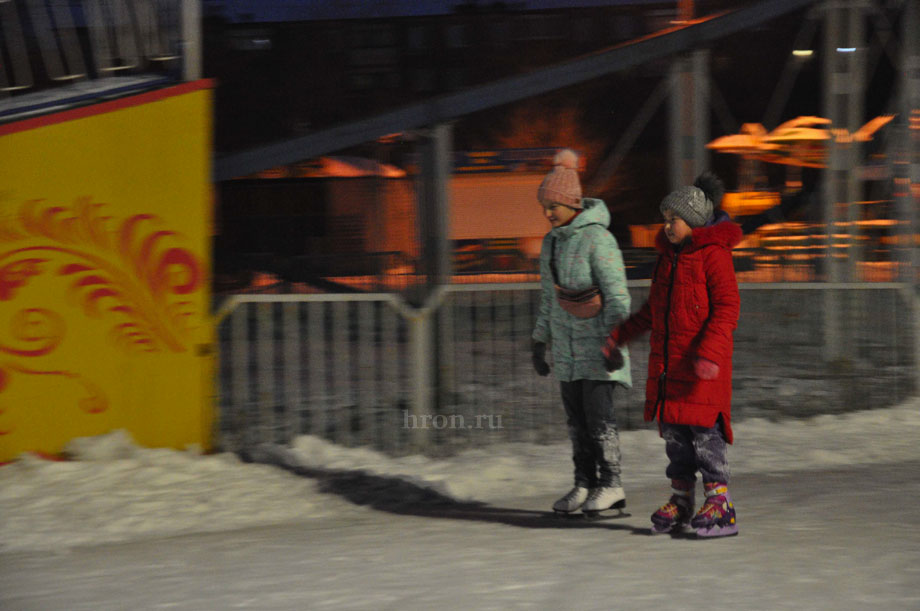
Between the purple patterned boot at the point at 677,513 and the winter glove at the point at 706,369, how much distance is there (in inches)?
24.3

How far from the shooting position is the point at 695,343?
4891mm

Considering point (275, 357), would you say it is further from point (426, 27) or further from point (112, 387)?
point (426, 27)

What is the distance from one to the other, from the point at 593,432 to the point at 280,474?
6.84ft

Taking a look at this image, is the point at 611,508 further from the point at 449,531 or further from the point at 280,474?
the point at 280,474

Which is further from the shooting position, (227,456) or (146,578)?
(227,456)

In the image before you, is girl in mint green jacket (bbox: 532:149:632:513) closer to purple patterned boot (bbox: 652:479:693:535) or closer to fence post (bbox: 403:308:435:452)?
purple patterned boot (bbox: 652:479:693:535)

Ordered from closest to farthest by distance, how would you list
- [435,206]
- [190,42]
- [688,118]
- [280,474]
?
[280,474] < [190,42] < [435,206] < [688,118]

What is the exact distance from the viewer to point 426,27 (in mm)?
30109

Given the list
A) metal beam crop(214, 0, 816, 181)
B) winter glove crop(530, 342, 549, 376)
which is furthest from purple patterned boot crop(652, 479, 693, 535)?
metal beam crop(214, 0, 816, 181)

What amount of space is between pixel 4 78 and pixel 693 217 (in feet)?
14.4

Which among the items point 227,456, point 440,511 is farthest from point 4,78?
point 440,511

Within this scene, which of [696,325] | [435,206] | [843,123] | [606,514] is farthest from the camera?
[843,123]

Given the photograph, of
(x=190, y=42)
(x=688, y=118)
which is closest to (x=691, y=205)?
(x=190, y=42)

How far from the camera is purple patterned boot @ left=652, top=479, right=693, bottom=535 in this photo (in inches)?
200
